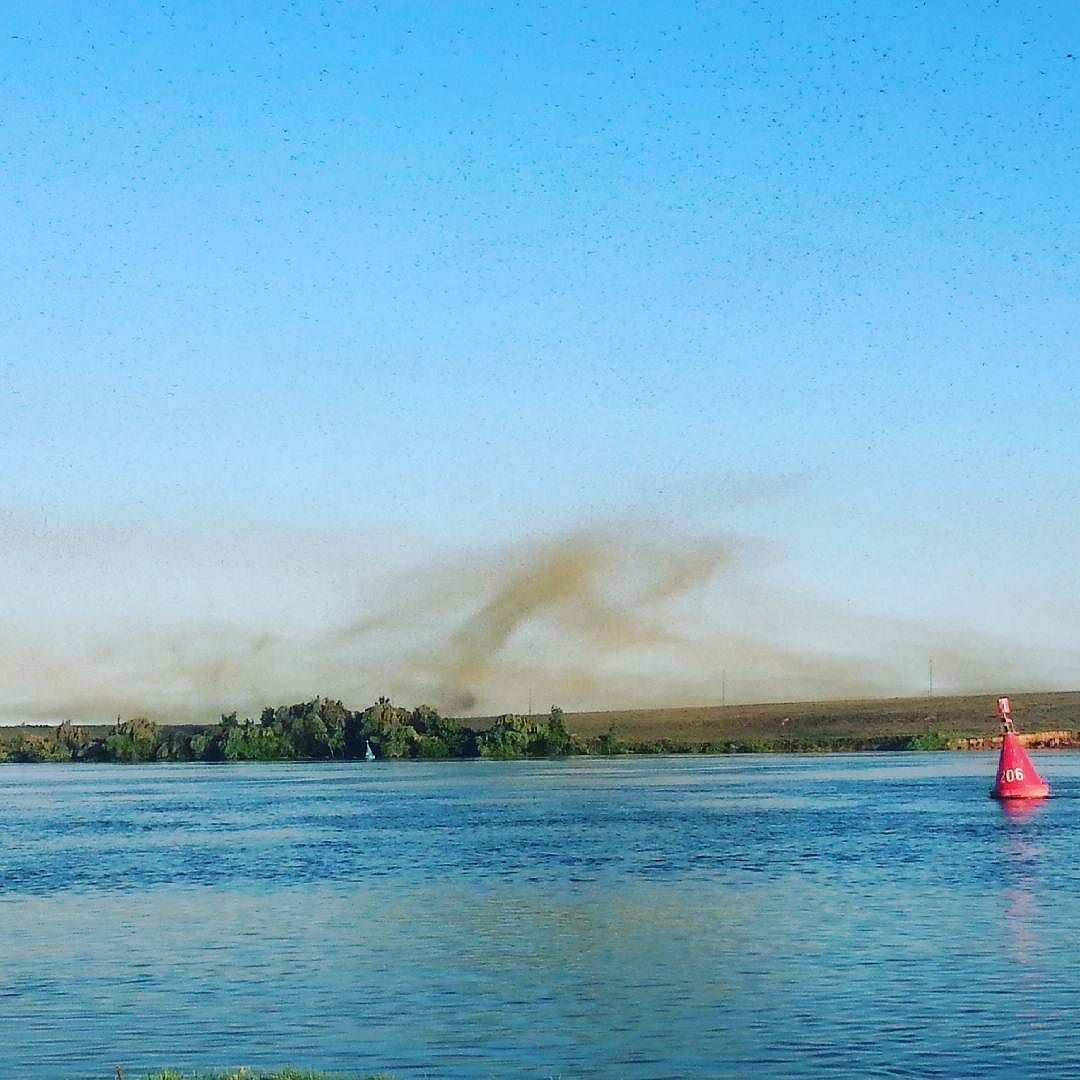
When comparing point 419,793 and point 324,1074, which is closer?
point 324,1074

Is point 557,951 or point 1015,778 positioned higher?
point 1015,778

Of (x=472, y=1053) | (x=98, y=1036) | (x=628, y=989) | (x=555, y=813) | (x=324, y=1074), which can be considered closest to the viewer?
(x=324, y=1074)

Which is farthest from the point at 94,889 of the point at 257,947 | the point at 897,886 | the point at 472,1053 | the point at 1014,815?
the point at 1014,815

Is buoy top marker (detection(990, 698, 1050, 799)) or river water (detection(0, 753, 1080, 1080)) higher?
buoy top marker (detection(990, 698, 1050, 799))

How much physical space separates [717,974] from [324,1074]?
483 inches

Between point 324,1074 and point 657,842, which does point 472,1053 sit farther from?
point 657,842

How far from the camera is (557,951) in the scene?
125 feet

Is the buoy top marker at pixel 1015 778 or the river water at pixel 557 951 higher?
the buoy top marker at pixel 1015 778

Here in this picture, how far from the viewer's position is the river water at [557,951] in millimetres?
26594

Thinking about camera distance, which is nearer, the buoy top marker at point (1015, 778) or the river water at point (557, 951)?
the river water at point (557, 951)

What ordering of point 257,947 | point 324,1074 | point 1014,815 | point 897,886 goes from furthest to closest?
point 1014,815 → point 897,886 → point 257,947 → point 324,1074

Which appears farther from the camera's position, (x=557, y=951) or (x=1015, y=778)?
(x=1015, y=778)

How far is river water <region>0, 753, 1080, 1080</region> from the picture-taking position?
26.6 meters

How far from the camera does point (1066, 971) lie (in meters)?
33.4
